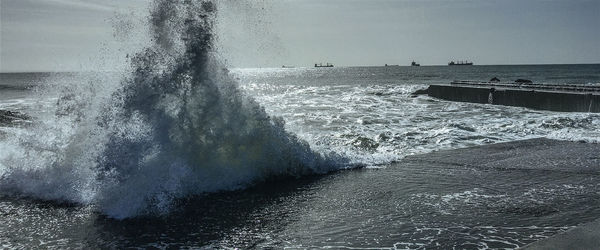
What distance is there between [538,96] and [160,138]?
60.8 feet

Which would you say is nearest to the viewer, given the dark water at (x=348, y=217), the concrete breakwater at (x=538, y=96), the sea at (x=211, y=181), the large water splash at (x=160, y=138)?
the dark water at (x=348, y=217)

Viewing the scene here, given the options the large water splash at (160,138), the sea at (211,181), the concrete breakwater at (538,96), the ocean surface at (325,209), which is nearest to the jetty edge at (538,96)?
the concrete breakwater at (538,96)

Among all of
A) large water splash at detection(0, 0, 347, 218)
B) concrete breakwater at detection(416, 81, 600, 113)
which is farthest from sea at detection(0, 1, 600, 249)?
concrete breakwater at detection(416, 81, 600, 113)

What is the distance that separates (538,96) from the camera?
20406mm

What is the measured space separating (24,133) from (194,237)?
6442 millimetres

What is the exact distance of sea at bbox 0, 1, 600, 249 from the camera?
4.88 m

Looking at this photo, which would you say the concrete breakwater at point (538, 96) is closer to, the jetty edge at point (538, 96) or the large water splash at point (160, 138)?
the jetty edge at point (538, 96)

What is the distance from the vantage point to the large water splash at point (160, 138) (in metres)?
6.45

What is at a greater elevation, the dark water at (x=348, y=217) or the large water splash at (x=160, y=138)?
the large water splash at (x=160, y=138)

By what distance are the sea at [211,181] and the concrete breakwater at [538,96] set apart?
411 inches

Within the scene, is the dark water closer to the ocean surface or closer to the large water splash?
the ocean surface

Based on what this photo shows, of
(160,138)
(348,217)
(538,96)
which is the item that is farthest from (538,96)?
(160,138)

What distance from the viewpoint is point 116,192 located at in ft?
19.9

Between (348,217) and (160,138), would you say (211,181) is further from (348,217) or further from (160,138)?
(348,217)
